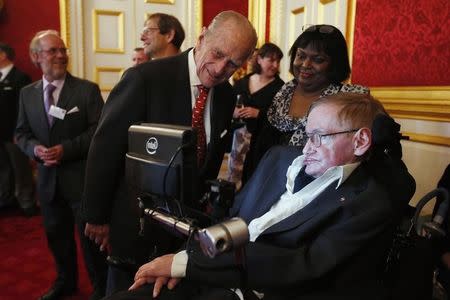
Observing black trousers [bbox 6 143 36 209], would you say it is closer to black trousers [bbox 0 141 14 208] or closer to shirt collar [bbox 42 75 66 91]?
black trousers [bbox 0 141 14 208]

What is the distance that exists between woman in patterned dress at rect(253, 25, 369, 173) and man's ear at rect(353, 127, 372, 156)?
1.96 ft

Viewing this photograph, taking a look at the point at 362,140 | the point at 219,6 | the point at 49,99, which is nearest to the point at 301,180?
the point at 362,140

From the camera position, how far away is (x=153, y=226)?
39.9 inches

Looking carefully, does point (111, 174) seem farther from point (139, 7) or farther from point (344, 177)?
point (139, 7)

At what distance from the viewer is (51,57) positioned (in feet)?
7.50

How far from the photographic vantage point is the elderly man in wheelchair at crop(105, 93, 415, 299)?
1.13 metres

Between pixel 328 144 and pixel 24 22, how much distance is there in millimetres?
4377

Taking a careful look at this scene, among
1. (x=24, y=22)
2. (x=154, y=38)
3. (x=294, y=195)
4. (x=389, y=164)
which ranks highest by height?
(x=24, y=22)

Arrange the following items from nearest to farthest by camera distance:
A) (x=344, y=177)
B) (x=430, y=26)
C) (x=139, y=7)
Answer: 1. (x=344, y=177)
2. (x=430, y=26)
3. (x=139, y=7)

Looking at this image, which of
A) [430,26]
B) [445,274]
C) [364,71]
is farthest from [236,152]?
[445,274]

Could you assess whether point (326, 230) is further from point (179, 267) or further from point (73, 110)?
point (73, 110)

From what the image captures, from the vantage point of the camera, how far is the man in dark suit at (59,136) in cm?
229

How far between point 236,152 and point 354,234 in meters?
2.78

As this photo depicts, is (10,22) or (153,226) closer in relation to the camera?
(153,226)
